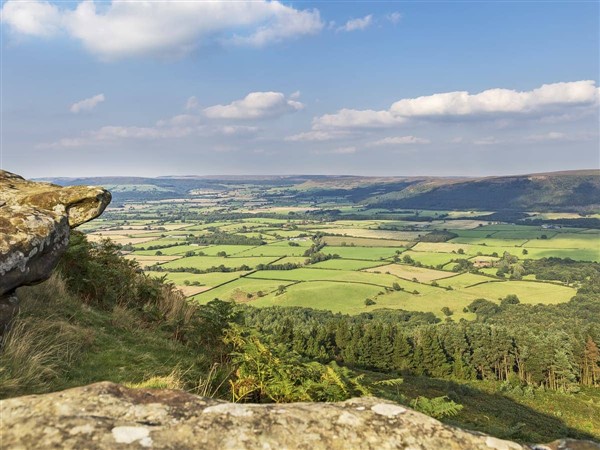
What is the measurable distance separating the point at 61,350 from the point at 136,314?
453 cm

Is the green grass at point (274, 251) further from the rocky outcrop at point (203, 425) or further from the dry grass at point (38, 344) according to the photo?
the rocky outcrop at point (203, 425)

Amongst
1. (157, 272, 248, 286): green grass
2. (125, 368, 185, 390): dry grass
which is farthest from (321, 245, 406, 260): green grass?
(125, 368, 185, 390): dry grass

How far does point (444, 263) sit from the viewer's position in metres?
129

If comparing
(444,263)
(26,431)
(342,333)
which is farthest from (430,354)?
(26,431)

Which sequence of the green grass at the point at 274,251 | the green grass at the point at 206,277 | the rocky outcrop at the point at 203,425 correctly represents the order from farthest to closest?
1. the green grass at the point at 274,251
2. the green grass at the point at 206,277
3. the rocky outcrop at the point at 203,425

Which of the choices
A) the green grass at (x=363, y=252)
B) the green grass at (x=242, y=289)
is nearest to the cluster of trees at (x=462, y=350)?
the green grass at (x=242, y=289)

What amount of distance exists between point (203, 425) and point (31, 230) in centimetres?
548

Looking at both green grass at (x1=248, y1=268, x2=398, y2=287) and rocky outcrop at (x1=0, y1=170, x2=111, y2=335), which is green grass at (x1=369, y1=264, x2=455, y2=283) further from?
rocky outcrop at (x1=0, y1=170, x2=111, y2=335)

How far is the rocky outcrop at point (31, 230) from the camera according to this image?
616 cm

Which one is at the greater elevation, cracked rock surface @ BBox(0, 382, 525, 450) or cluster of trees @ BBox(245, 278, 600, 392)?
cracked rock surface @ BBox(0, 382, 525, 450)

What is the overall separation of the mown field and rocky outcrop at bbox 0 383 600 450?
60.5 meters

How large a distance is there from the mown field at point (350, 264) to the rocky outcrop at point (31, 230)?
5486cm

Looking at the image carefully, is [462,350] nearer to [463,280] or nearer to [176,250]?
[463,280]

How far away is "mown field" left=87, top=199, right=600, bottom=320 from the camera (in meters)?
92.1
